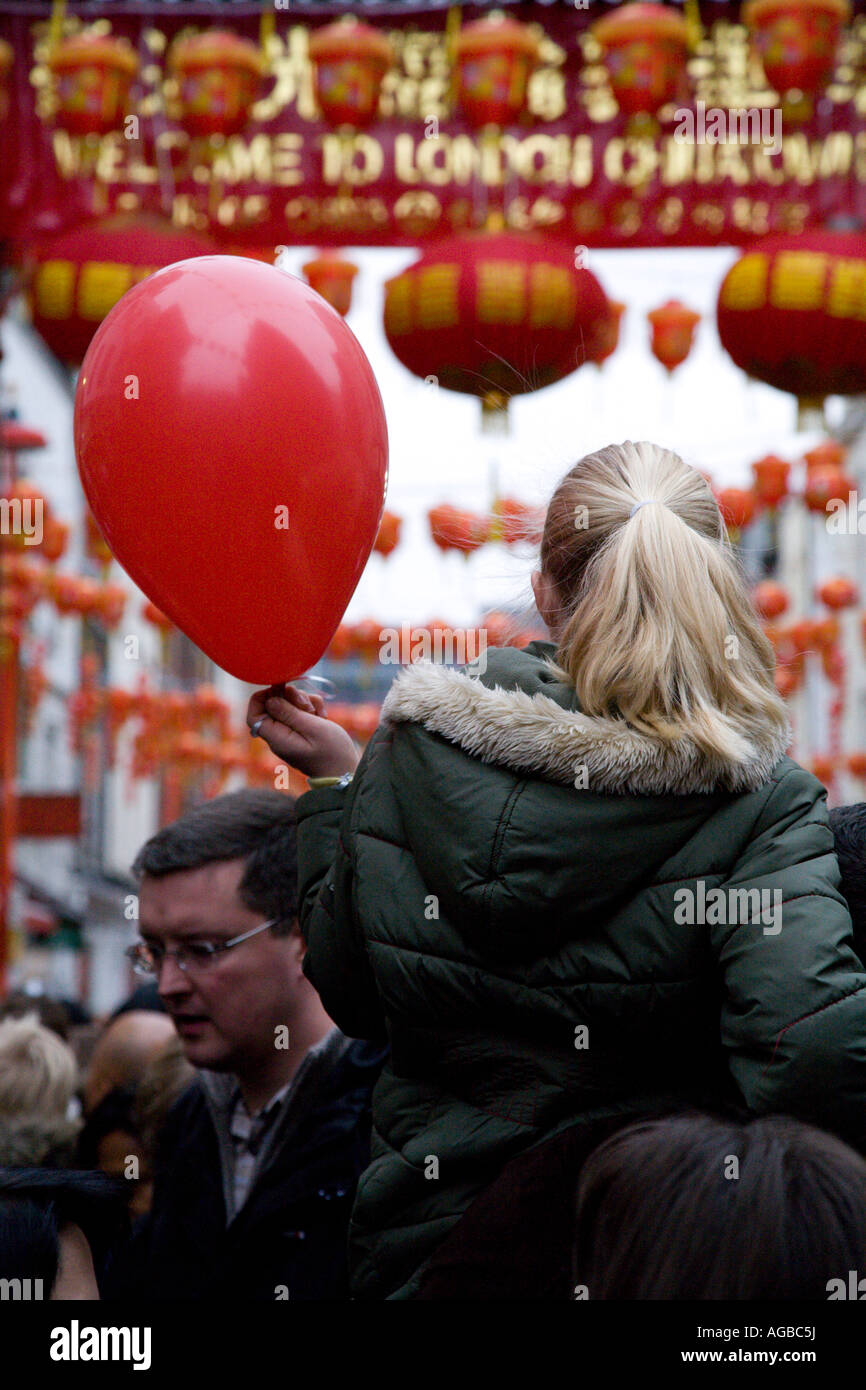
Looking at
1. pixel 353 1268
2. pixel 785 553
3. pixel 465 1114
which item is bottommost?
pixel 353 1268

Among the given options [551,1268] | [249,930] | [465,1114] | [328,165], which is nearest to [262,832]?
[249,930]

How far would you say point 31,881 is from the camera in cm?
2747

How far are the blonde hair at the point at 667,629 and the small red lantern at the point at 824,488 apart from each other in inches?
409

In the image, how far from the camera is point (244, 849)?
3.11 metres

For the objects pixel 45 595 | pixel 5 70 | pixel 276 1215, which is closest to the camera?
pixel 276 1215

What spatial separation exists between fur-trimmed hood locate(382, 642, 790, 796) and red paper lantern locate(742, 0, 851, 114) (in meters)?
6.05

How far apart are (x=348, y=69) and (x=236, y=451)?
19.4 ft

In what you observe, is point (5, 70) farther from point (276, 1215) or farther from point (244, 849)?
point (276, 1215)

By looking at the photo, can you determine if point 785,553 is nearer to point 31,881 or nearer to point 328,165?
point 31,881

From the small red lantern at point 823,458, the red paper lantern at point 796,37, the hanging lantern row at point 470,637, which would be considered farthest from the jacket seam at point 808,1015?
the small red lantern at point 823,458

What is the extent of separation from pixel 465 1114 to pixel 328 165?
7.16 m

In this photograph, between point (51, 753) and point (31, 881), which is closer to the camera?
point (31, 881)

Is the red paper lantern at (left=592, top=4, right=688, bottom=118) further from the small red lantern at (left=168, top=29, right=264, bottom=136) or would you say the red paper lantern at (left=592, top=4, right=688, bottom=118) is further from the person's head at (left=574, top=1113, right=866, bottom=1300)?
the person's head at (left=574, top=1113, right=866, bottom=1300)
